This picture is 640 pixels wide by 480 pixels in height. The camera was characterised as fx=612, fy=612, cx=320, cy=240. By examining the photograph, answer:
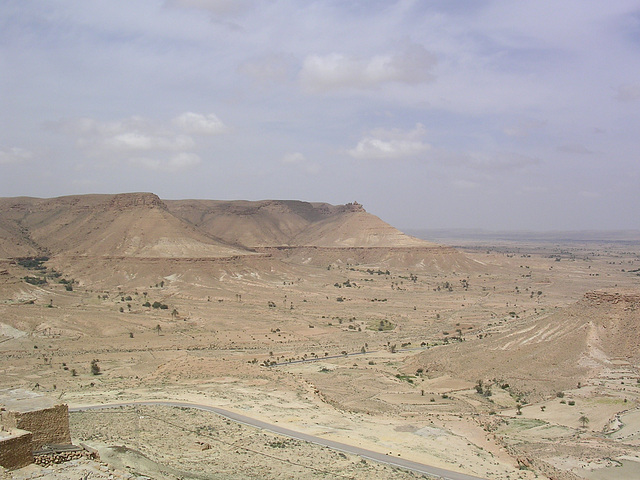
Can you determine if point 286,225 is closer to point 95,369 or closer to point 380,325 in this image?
point 380,325

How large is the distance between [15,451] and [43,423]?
374 centimetres

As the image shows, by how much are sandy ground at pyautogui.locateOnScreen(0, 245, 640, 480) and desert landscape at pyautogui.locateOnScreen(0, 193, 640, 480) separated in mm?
159

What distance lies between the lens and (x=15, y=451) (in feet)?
51.3

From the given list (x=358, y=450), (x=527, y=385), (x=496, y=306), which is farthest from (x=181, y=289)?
(x=358, y=450)

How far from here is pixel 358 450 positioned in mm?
25312

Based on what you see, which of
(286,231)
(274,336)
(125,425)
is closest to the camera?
(125,425)

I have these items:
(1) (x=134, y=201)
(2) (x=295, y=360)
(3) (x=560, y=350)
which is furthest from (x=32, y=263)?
(3) (x=560, y=350)

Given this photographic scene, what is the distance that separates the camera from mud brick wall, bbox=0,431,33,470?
15.3 m

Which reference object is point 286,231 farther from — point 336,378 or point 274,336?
point 336,378

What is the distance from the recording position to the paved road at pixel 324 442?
23375 mm

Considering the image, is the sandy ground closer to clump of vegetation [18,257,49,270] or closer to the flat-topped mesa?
clump of vegetation [18,257,49,270]

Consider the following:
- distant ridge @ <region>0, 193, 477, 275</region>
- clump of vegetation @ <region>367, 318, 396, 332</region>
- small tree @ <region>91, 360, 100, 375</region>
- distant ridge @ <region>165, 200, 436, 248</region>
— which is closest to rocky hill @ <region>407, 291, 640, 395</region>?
small tree @ <region>91, 360, 100, 375</region>

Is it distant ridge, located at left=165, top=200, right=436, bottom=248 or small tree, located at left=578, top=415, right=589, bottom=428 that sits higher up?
distant ridge, located at left=165, top=200, right=436, bottom=248

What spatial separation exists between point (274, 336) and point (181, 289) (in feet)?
99.5
